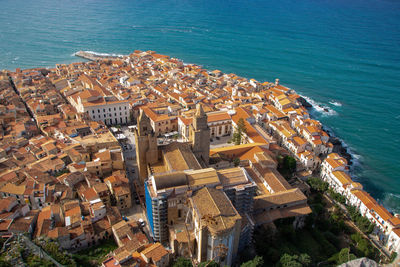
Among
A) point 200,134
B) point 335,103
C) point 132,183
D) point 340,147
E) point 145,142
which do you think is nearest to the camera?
point 145,142

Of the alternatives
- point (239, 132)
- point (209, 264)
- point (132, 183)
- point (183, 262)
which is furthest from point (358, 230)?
point (132, 183)

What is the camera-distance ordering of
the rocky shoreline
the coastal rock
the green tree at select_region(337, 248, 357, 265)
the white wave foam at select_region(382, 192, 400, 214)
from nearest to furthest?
the coastal rock < the green tree at select_region(337, 248, 357, 265) < the white wave foam at select_region(382, 192, 400, 214) < the rocky shoreline

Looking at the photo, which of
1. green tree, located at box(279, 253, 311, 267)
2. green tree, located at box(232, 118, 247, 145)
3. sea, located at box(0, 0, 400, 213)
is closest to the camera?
green tree, located at box(279, 253, 311, 267)

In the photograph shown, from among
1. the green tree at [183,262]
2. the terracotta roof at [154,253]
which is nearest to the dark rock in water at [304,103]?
the green tree at [183,262]

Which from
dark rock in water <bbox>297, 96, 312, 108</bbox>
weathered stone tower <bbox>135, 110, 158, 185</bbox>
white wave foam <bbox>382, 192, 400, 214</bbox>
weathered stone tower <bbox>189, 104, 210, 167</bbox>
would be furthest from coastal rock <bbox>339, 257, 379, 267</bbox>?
dark rock in water <bbox>297, 96, 312, 108</bbox>

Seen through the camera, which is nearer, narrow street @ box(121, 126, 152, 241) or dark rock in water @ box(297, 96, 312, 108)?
narrow street @ box(121, 126, 152, 241)

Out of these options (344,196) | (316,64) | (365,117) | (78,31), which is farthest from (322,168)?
(78,31)

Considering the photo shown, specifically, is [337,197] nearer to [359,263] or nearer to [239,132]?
[359,263]

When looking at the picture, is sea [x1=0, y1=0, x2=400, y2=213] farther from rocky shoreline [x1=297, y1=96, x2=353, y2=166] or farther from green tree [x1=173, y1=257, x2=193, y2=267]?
green tree [x1=173, y1=257, x2=193, y2=267]
